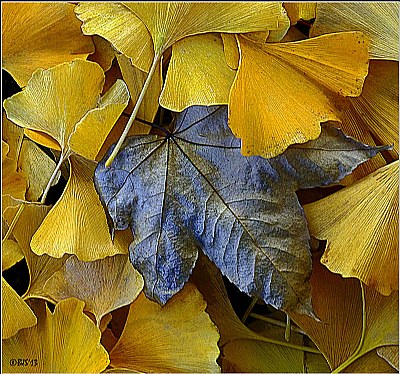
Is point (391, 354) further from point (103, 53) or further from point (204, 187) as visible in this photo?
point (103, 53)

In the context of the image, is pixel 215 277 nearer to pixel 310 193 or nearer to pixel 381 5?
pixel 310 193

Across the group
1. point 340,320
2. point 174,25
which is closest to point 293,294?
point 340,320

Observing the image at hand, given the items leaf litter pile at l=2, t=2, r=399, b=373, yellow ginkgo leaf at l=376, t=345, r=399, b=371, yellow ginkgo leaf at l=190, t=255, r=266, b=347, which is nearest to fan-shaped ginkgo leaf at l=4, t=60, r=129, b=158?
leaf litter pile at l=2, t=2, r=399, b=373

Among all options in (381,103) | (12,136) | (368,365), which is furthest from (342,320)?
(12,136)

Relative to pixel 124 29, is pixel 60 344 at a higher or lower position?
lower

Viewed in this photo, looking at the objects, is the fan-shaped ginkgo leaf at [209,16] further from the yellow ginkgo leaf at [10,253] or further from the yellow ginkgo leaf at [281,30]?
the yellow ginkgo leaf at [10,253]

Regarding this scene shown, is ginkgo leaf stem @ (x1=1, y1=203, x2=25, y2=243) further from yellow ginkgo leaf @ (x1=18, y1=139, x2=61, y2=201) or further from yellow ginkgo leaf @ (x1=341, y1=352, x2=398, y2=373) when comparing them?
yellow ginkgo leaf @ (x1=341, y1=352, x2=398, y2=373)

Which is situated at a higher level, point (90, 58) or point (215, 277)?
point (90, 58)

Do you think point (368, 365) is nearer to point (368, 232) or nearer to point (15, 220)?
point (368, 232)
